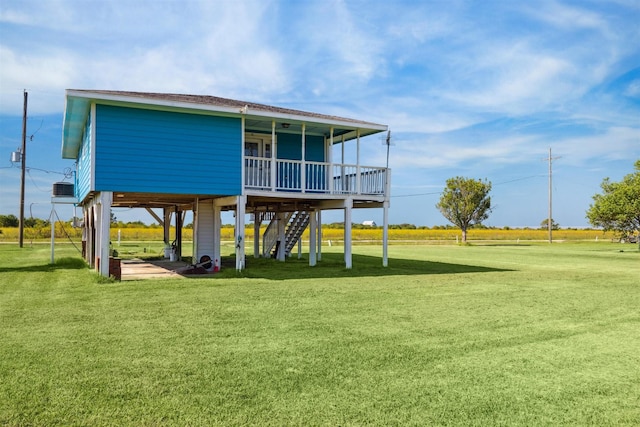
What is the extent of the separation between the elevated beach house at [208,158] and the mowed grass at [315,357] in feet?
12.7

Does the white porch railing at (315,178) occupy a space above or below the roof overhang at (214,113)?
→ below

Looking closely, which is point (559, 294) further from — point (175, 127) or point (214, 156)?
point (175, 127)

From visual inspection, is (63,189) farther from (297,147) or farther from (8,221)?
(8,221)

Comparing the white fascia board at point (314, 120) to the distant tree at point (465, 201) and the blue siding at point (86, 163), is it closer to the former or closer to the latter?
A: the blue siding at point (86, 163)

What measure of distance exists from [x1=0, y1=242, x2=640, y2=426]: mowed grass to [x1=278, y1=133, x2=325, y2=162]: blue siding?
781 centimetres

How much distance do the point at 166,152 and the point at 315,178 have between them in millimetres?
4822

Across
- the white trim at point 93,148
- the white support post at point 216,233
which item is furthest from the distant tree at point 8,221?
the white trim at point 93,148

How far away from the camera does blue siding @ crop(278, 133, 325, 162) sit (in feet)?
60.7

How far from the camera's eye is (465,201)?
50.2m

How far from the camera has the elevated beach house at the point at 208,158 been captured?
14039mm

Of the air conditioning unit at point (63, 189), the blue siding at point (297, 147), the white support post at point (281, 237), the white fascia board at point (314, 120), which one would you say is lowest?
the white support post at point (281, 237)

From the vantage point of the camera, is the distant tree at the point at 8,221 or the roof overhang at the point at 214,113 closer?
the roof overhang at the point at 214,113

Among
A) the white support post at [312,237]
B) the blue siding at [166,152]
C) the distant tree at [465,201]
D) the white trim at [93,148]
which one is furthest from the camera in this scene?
the distant tree at [465,201]

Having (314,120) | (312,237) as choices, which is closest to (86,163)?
(314,120)
